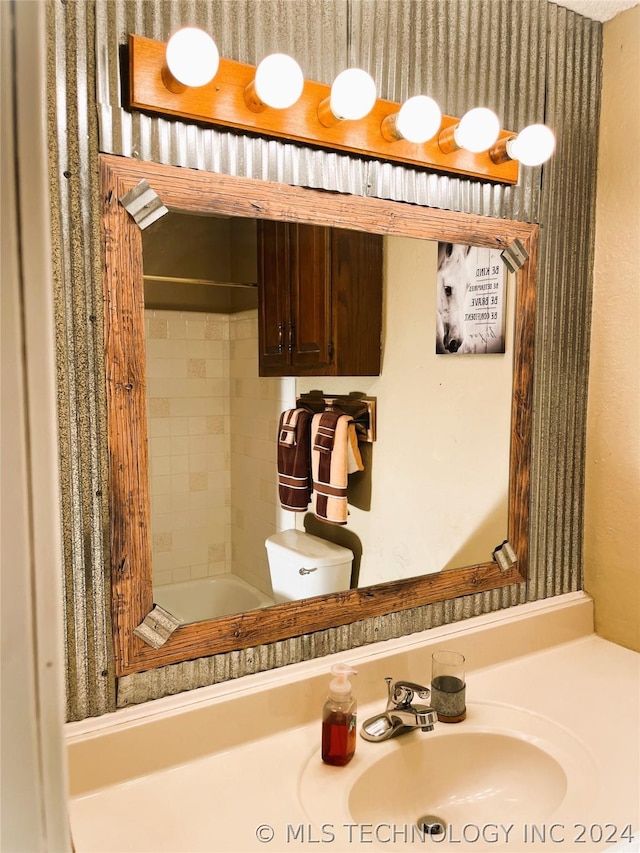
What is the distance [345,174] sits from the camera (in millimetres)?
1024

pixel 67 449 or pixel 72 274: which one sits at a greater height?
pixel 72 274

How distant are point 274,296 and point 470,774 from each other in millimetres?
869

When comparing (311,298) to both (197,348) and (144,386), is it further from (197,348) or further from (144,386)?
(144,386)

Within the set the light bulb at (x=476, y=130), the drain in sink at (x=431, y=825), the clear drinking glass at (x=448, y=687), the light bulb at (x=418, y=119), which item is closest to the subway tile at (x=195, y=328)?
the light bulb at (x=418, y=119)

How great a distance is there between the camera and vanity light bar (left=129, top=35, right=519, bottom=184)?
0.83 metres

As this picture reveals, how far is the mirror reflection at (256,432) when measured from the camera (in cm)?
92

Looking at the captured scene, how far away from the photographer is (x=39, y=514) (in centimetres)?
20

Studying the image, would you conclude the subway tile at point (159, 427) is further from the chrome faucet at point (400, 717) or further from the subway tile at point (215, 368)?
the chrome faucet at point (400, 717)

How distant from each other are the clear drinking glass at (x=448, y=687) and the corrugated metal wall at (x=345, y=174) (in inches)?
4.4

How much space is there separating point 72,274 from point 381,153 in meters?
0.57

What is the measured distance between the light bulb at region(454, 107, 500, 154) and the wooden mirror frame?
12 cm

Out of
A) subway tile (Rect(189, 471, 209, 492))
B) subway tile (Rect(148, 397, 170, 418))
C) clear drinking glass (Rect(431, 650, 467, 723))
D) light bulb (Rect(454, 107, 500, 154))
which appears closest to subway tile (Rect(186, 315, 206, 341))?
subway tile (Rect(148, 397, 170, 418))

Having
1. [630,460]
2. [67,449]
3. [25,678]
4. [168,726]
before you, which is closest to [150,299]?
[67,449]

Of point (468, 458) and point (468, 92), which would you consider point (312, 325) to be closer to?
point (468, 458)
